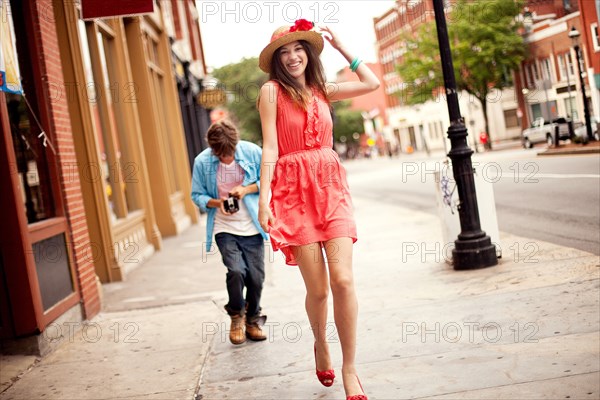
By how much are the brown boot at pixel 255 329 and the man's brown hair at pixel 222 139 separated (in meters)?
1.31

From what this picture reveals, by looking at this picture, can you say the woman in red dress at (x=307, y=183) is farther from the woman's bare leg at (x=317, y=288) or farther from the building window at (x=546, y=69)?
the building window at (x=546, y=69)

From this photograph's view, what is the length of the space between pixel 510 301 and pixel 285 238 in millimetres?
2561

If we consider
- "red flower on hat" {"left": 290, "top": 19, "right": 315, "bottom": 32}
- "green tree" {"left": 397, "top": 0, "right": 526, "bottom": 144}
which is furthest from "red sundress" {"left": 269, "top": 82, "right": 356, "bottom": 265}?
"green tree" {"left": 397, "top": 0, "right": 526, "bottom": 144}

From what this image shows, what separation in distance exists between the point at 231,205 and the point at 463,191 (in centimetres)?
289

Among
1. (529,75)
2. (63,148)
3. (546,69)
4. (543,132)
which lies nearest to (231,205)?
(63,148)

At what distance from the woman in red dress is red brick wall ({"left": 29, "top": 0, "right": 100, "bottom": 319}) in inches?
145

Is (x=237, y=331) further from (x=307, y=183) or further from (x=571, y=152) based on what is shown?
(x=571, y=152)

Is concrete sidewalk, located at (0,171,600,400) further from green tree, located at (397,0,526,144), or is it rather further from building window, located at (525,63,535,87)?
green tree, located at (397,0,526,144)

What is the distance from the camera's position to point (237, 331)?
6.03 metres

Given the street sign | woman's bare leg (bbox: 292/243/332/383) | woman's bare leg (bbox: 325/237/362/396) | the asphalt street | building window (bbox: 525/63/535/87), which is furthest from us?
building window (bbox: 525/63/535/87)

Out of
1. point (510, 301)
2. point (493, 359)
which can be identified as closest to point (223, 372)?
point (493, 359)

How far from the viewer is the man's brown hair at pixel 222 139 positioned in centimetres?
598

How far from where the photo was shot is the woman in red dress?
419cm

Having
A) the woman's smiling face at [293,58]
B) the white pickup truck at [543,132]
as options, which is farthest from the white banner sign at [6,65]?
the white pickup truck at [543,132]
